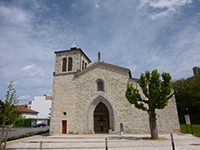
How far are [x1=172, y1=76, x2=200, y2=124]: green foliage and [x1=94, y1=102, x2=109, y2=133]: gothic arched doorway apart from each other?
22.7 m

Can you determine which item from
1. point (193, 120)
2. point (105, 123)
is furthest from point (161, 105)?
point (193, 120)

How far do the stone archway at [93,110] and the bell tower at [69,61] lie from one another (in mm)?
4741

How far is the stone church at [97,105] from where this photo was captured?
15375 millimetres

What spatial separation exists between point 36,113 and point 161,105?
42.2 m

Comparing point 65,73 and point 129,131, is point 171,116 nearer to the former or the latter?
→ point 129,131

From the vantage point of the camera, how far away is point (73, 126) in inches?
651

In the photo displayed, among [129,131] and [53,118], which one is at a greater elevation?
[53,118]

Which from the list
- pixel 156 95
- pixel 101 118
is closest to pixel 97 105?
pixel 101 118

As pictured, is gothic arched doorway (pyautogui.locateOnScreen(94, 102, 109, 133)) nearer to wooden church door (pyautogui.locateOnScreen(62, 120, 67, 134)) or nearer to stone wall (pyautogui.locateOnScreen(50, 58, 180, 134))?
stone wall (pyautogui.locateOnScreen(50, 58, 180, 134))

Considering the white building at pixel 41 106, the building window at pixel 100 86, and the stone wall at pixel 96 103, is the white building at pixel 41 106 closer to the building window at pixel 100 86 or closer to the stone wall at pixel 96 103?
the stone wall at pixel 96 103

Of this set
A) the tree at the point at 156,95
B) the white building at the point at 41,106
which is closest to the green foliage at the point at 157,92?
the tree at the point at 156,95

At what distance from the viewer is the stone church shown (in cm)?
1538

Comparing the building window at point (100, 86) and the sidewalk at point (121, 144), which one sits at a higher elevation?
the building window at point (100, 86)

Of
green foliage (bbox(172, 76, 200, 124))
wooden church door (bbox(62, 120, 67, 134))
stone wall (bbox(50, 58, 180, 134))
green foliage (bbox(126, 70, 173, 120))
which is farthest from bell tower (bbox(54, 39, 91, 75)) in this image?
green foliage (bbox(172, 76, 200, 124))
